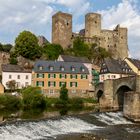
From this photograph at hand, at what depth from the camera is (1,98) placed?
50531mm

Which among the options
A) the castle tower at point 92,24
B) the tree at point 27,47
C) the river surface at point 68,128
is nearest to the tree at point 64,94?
the river surface at point 68,128

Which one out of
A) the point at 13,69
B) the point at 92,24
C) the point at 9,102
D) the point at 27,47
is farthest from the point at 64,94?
the point at 92,24

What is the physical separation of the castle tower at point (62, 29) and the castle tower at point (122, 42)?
637 inches

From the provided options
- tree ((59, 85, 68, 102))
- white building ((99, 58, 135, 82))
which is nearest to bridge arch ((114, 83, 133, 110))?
tree ((59, 85, 68, 102))

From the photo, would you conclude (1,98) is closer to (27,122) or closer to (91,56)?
(27,122)

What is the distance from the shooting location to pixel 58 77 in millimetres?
61969

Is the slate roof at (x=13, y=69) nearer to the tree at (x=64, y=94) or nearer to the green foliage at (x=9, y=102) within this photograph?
the tree at (x=64, y=94)

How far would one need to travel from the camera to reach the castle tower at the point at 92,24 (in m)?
93.3

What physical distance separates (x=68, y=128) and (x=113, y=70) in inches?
1556

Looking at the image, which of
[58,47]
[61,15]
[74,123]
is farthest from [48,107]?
[61,15]

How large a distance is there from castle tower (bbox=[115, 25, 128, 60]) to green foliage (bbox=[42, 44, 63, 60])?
22.0 metres

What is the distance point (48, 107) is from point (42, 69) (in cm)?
1110

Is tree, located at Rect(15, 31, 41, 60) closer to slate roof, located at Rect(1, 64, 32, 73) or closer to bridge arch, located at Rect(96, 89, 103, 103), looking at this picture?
slate roof, located at Rect(1, 64, 32, 73)

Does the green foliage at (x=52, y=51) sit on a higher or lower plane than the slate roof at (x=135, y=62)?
higher
